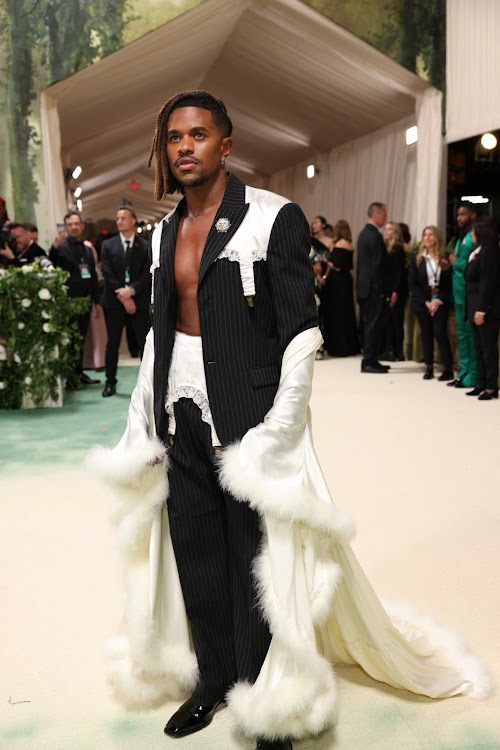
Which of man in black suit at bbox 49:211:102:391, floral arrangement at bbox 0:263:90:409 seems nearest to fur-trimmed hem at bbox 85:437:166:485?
floral arrangement at bbox 0:263:90:409

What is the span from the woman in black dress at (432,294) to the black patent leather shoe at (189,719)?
6933mm

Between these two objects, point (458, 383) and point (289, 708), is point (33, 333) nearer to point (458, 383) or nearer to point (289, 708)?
point (458, 383)

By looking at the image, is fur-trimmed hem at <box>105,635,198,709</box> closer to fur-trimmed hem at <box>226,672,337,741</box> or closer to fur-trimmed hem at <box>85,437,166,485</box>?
fur-trimmed hem at <box>226,672,337,741</box>

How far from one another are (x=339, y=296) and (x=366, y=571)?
8449 millimetres

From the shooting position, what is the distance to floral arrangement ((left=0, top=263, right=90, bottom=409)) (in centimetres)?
712

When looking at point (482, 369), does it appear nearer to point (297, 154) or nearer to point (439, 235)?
point (439, 235)

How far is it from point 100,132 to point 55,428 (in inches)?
313

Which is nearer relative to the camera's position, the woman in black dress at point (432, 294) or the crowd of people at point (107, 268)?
the crowd of people at point (107, 268)

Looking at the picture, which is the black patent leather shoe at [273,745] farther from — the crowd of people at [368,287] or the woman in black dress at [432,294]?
the woman in black dress at [432,294]

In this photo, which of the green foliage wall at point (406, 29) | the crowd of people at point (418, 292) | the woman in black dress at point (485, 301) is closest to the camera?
the woman in black dress at point (485, 301)

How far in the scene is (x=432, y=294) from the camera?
28.7 ft

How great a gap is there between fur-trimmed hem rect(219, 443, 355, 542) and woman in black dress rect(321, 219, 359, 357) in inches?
378

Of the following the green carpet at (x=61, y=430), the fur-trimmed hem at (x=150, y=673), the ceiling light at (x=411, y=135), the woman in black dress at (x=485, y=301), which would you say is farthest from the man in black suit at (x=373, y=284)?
the fur-trimmed hem at (x=150, y=673)

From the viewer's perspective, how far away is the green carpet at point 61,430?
5363 millimetres
